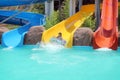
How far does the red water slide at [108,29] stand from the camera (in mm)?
11617

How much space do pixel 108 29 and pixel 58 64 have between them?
3.28 metres

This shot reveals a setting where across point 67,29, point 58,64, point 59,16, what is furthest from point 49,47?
point 59,16

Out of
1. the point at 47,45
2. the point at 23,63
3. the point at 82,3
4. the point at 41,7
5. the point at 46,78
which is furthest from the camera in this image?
the point at 41,7

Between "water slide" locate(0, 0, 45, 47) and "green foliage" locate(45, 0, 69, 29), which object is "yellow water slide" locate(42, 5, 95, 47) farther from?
"green foliage" locate(45, 0, 69, 29)

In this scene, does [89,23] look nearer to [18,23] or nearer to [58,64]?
[58,64]

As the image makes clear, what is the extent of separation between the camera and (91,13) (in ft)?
47.0

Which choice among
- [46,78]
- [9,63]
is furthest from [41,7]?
[46,78]

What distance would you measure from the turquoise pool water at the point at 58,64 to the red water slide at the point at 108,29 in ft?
1.25

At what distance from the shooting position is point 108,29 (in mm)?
12031

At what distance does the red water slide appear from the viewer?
Answer: 38.1 ft

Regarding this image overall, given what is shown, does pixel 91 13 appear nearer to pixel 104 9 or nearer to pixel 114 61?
pixel 104 9

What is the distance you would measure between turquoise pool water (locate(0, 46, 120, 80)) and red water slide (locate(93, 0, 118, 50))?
0.38m

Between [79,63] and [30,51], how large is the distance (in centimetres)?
266

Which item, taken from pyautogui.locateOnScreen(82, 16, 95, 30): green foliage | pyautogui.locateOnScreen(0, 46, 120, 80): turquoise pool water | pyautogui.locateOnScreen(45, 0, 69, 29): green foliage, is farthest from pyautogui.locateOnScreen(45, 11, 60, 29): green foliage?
pyautogui.locateOnScreen(0, 46, 120, 80): turquoise pool water
